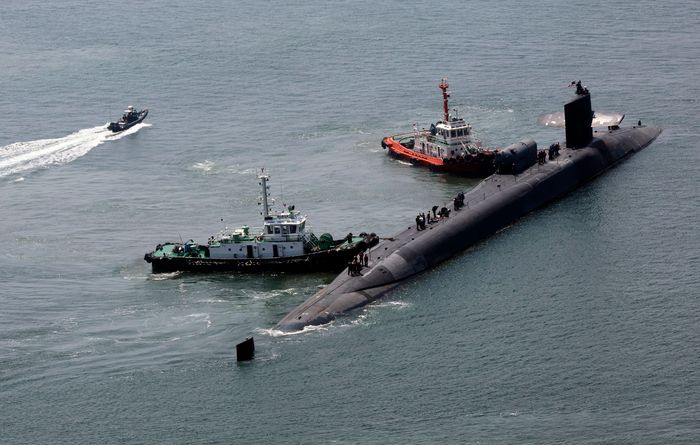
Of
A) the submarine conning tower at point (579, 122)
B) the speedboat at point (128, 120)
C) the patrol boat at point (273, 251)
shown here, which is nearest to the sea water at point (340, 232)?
the speedboat at point (128, 120)

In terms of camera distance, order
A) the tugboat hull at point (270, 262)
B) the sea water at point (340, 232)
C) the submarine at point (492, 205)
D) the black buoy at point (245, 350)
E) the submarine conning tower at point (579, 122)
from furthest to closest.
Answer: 1. the submarine conning tower at point (579, 122)
2. the tugboat hull at point (270, 262)
3. the submarine at point (492, 205)
4. the black buoy at point (245, 350)
5. the sea water at point (340, 232)

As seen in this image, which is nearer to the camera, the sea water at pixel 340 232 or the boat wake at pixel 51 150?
the sea water at pixel 340 232

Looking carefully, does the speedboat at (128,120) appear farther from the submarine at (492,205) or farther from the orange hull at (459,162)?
the submarine at (492,205)

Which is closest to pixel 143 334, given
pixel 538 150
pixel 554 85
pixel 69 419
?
pixel 69 419

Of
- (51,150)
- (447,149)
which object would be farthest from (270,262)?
(51,150)

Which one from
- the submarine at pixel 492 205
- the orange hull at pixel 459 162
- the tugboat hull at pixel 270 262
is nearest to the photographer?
the submarine at pixel 492 205

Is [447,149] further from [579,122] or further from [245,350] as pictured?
[245,350]

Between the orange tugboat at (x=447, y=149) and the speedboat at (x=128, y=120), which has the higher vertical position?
the speedboat at (x=128, y=120)

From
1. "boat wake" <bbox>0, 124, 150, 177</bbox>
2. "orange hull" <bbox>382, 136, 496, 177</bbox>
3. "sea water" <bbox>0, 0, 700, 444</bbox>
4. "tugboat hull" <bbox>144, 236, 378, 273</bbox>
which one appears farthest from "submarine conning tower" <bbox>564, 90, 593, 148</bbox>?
"boat wake" <bbox>0, 124, 150, 177</bbox>
